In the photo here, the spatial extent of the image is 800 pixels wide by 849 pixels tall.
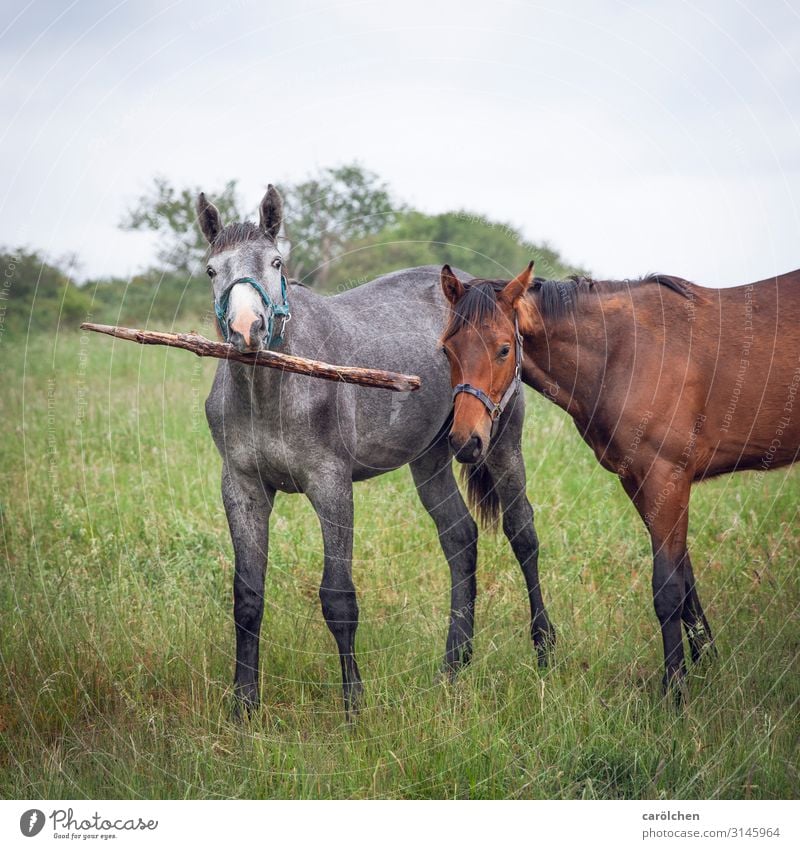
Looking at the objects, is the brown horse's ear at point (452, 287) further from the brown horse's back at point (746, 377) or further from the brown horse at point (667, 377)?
the brown horse's back at point (746, 377)

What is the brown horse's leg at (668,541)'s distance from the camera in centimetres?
529

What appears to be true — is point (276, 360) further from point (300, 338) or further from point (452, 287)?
point (452, 287)

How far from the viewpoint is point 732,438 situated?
5.56 meters

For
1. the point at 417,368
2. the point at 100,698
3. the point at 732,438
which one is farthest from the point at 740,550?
the point at 100,698

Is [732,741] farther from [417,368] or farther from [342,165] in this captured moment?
[342,165]

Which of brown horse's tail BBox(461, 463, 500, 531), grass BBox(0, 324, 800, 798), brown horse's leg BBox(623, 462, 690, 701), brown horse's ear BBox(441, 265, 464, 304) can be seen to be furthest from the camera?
brown horse's tail BBox(461, 463, 500, 531)

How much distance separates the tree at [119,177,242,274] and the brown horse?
10.7 ft

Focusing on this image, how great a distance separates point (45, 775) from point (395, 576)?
3172 mm

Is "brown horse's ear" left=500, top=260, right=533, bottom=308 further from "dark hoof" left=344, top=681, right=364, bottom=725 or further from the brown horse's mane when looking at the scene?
"dark hoof" left=344, top=681, right=364, bottom=725

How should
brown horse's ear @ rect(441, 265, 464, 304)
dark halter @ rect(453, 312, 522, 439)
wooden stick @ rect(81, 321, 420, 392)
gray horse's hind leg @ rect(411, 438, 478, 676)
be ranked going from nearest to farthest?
wooden stick @ rect(81, 321, 420, 392)
dark halter @ rect(453, 312, 522, 439)
brown horse's ear @ rect(441, 265, 464, 304)
gray horse's hind leg @ rect(411, 438, 478, 676)

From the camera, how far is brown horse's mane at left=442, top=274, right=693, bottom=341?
199 inches

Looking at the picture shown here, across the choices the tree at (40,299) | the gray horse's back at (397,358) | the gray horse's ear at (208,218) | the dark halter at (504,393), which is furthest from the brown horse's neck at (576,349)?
the tree at (40,299)

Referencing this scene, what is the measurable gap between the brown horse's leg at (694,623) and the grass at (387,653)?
0.11 metres

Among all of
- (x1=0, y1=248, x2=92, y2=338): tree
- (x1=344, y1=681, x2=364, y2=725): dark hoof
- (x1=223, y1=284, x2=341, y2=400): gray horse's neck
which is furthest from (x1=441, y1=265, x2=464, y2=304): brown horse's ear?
(x1=0, y1=248, x2=92, y2=338): tree
